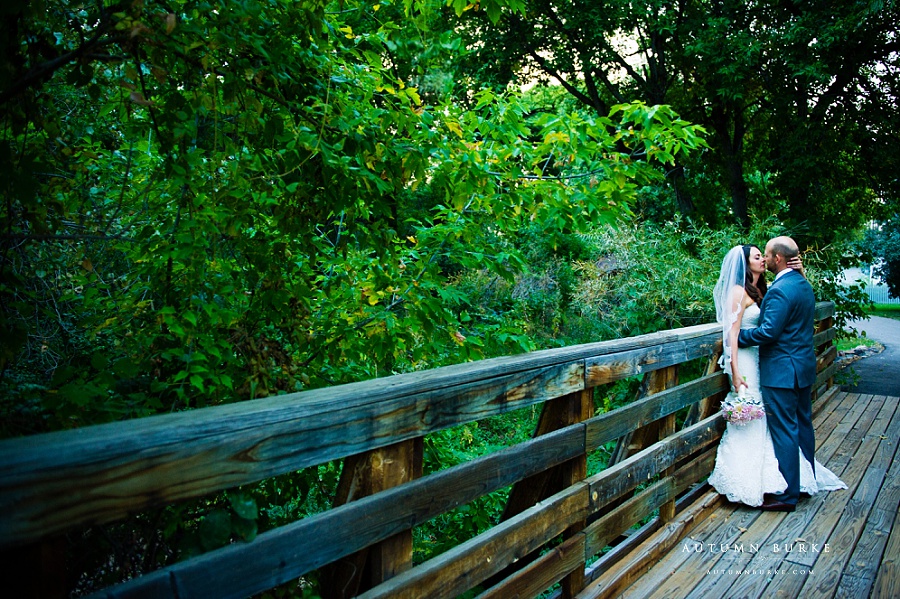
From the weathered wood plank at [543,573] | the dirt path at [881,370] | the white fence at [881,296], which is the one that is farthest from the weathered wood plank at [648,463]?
the white fence at [881,296]

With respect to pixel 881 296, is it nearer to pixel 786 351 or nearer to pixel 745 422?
pixel 786 351

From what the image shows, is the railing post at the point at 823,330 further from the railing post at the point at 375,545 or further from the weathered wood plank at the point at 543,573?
the railing post at the point at 375,545

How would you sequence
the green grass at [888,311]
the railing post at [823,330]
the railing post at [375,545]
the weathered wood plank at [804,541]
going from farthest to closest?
the green grass at [888,311] → the railing post at [823,330] → the weathered wood plank at [804,541] → the railing post at [375,545]

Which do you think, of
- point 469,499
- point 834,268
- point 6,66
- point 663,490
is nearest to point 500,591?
point 469,499

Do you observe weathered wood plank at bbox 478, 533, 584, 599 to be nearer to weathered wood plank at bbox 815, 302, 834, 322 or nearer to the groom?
the groom

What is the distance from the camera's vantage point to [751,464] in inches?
173

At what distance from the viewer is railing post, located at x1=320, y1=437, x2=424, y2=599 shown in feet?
6.38

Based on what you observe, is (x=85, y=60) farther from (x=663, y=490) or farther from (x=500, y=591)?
(x=663, y=490)

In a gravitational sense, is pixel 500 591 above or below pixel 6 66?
below

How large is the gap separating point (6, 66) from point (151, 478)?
5.38ft

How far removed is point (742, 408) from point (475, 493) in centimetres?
294

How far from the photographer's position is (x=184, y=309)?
2.83m

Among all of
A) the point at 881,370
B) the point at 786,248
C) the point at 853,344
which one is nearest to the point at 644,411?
the point at 786,248

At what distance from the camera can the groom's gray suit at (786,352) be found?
444cm
